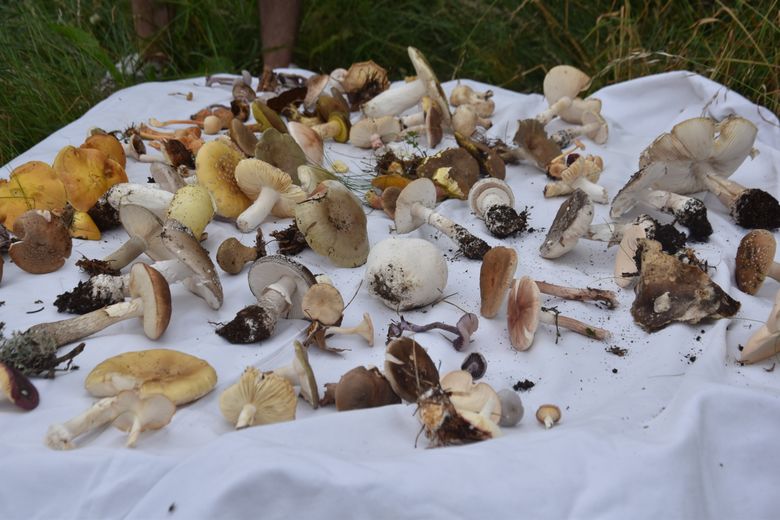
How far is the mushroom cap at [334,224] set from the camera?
3.25 meters

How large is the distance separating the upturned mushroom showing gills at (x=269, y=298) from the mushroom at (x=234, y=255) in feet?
1.08

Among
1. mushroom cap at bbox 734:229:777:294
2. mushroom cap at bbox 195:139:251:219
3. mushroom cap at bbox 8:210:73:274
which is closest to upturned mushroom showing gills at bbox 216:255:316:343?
mushroom cap at bbox 195:139:251:219

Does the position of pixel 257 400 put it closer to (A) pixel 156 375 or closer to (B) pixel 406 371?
(A) pixel 156 375

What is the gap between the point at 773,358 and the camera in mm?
2684

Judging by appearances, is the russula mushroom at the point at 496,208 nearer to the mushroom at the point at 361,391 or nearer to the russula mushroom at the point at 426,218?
the russula mushroom at the point at 426,218

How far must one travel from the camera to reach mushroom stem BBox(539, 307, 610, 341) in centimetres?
286

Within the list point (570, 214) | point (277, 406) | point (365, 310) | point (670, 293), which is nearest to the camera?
point (277, 406)

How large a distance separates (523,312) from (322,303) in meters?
0.82

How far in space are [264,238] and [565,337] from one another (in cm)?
166

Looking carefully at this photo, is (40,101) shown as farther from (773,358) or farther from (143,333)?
(773,358)

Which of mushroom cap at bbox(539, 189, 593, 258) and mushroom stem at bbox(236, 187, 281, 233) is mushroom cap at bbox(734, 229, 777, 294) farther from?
mushroom stem at bbox(236, 187, 281, 233)

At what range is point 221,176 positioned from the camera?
3680 millimetres

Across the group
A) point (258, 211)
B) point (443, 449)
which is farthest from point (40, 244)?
point (443, 449)

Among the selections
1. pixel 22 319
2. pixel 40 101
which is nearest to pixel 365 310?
pixel 22 319
